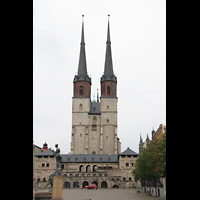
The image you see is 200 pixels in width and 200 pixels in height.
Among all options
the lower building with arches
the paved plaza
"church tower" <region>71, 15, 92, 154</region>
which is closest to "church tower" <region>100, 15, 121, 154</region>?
"church tower" <region>71, 15, 92, 154</region>

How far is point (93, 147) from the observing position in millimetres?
87625

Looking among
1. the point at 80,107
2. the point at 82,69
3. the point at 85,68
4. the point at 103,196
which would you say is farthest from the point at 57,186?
the point at 85,68

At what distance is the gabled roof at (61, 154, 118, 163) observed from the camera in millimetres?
79375

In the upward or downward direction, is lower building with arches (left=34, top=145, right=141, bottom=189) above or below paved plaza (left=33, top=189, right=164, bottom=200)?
below

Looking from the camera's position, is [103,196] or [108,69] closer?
[103,196]

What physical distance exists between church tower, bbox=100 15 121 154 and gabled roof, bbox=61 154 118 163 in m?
5.01

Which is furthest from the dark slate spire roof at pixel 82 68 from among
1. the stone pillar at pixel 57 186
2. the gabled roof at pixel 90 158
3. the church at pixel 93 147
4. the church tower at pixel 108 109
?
the stone pillar at pixel 57 186

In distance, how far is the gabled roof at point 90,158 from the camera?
79.4 m

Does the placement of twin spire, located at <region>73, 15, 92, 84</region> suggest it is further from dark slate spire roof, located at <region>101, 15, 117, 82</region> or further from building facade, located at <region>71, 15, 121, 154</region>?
dark slate spire roof, located at <region>101, 15, 117, 82</region>

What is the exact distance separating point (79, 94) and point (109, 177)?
31737 millimetres

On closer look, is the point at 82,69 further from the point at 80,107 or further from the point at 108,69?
the point at 80,107

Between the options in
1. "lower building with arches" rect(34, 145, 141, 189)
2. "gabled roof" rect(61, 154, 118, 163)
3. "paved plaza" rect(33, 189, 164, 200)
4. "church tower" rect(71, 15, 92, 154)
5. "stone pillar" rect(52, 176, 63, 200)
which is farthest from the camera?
"church tower" rect(71, 15, 92, 154)

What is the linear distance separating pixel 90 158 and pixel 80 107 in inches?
740
